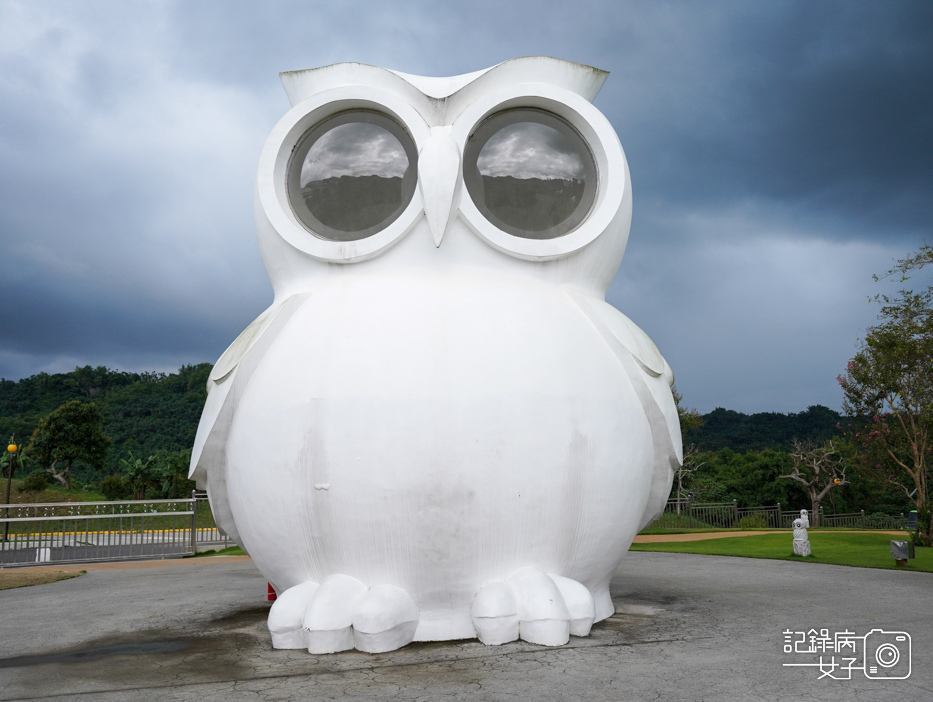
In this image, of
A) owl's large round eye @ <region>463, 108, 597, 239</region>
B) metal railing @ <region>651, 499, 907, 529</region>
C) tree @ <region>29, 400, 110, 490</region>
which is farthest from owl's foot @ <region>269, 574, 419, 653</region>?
tree @ <region>29, 400, 110, 490</region>

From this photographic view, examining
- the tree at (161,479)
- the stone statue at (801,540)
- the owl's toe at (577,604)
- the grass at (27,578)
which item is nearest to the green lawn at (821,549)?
the stone statue at (801,540)

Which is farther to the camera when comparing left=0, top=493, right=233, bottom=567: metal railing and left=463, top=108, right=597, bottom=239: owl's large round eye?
left=0, top=493, right=233, bottom=567: metal railing

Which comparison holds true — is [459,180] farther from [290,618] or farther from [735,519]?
[735,519]

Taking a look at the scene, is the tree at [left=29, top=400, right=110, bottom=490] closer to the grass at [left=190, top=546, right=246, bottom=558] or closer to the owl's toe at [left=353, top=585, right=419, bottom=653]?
the grass at [left=190, top=546, right=246, bottom=558]

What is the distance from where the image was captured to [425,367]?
16.3ft

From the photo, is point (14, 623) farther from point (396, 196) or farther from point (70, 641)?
point (396, 196)

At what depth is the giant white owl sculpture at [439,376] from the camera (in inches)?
191

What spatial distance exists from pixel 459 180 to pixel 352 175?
2.86 feet

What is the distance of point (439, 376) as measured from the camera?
4930 millimetres

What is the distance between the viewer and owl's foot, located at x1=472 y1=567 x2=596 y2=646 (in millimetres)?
4797

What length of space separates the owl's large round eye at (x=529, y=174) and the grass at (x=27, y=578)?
28.9 feet

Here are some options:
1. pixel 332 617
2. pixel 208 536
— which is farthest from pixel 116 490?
pixel 332 617

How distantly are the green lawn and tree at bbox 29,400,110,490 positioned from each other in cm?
3044

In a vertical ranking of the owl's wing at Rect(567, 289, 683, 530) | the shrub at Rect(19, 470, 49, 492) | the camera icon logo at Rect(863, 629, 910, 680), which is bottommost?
the shrub at Rect(19, 470, 49, 492)
